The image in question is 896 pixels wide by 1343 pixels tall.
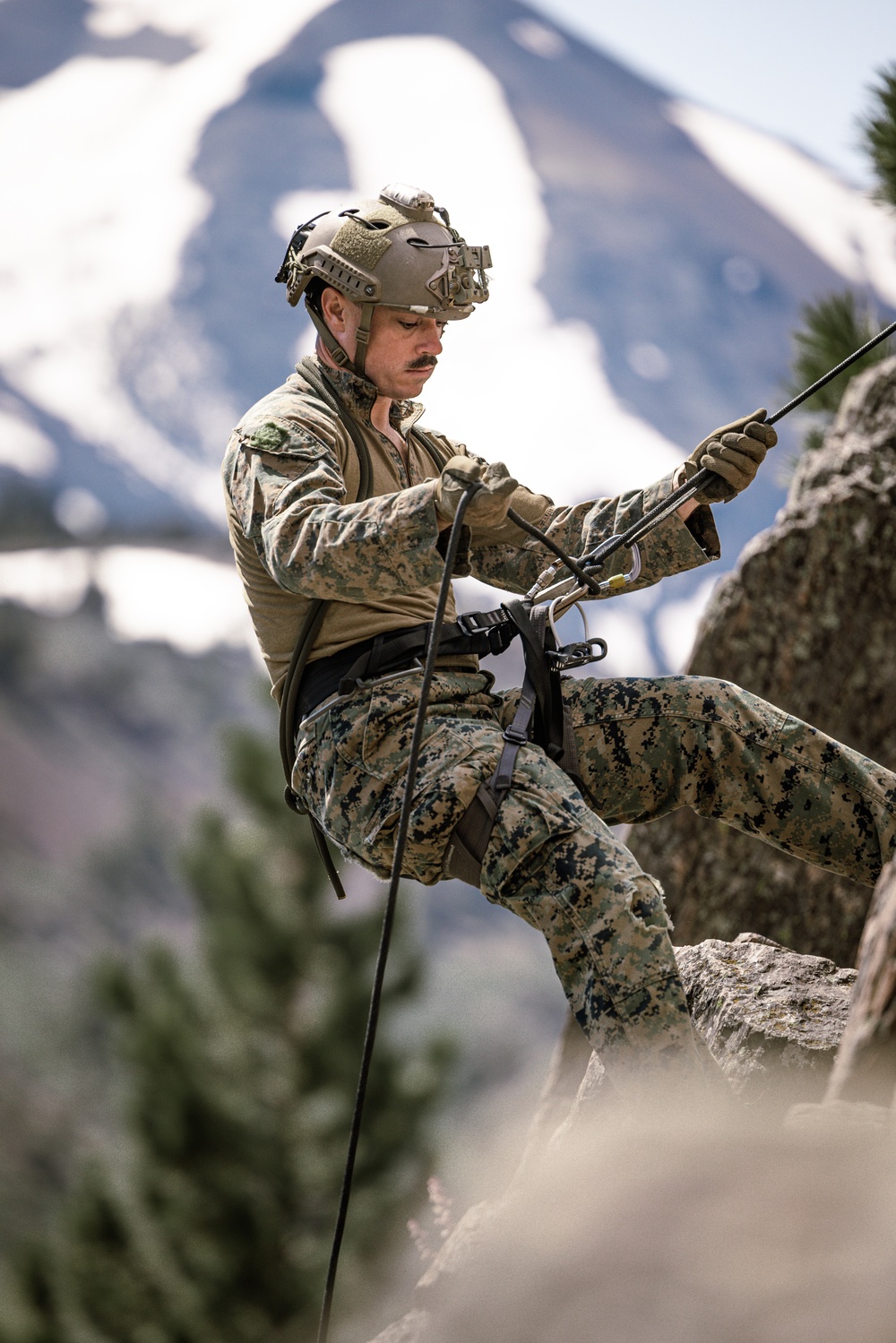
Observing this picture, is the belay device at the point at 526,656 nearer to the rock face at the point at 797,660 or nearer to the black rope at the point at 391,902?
the black rope at the point at 391,902

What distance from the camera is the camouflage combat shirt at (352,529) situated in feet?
11.6

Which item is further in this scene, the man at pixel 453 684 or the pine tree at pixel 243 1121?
the pine tree at pixel 243 1121

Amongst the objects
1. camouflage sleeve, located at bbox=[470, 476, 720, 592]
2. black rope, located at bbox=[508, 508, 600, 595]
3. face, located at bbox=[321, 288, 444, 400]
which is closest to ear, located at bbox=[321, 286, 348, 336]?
face, located at bbox=[321, 288, 444, 400]

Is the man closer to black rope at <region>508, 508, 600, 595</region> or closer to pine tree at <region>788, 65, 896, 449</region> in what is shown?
black rope at <region>508, 508, 600, 595</region>

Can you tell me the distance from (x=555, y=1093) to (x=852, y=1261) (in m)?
4.15

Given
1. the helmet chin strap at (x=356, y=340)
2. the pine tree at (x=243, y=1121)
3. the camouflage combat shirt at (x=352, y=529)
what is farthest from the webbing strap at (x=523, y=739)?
the pine tree at (x=243, y=1121)

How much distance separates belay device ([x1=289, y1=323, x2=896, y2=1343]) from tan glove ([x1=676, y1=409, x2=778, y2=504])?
7cm

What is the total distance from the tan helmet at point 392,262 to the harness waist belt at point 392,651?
946 mm

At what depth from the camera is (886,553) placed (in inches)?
246

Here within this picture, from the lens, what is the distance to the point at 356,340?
14.3 ft

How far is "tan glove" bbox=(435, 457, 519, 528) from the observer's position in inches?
134

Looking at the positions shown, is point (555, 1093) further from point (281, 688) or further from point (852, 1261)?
point (852, 1261)

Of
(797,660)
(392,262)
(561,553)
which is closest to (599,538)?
(561,553)

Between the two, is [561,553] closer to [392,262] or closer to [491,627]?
[491,627]
